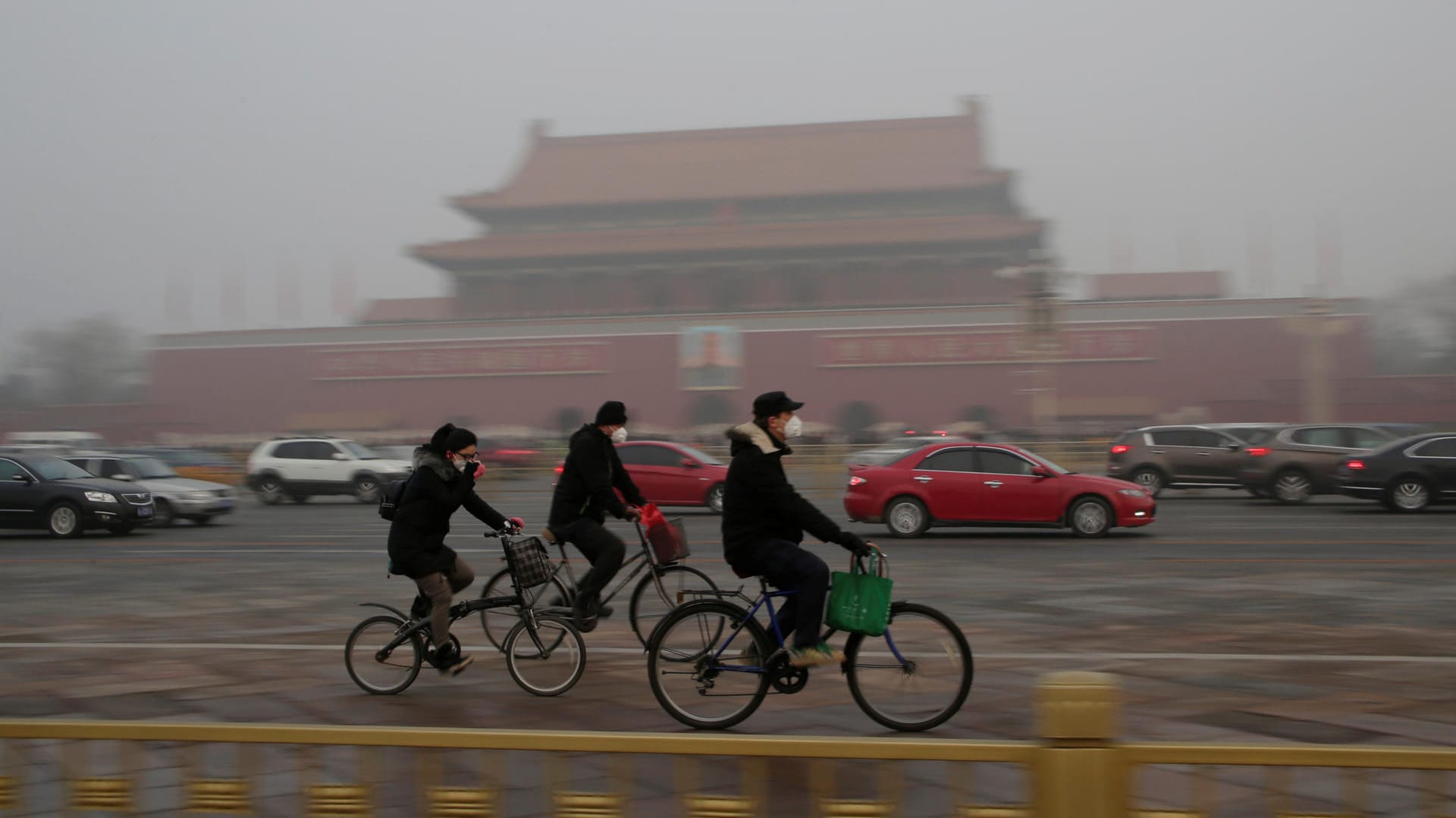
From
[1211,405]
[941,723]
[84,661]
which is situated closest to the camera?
[941,723]

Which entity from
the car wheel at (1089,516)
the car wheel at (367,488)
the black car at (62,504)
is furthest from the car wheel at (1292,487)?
the black car at (62,504)

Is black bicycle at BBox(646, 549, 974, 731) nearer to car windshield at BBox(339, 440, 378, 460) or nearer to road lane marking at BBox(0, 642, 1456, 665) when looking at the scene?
road lane marking at BBox(0, 642, 1456, 665)

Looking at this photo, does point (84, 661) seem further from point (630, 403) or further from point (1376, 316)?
point (1376, 316)

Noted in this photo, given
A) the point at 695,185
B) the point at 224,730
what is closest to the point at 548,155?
the point at 695,185

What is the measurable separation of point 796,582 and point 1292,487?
1637 centimetres

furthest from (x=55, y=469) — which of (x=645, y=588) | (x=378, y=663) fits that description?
(x=378, y=663)

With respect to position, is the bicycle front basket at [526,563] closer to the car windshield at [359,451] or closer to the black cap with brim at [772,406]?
the black cap with brim at [772,406]

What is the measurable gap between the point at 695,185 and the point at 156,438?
67.8ft

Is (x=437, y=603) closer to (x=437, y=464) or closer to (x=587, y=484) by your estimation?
(x=437, y=464)

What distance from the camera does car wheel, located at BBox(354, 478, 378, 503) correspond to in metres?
23.0

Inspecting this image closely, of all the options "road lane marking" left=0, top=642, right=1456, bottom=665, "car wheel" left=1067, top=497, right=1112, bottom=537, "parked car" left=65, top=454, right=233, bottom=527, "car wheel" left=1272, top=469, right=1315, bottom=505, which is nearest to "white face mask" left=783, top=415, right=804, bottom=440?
"road lane marking" left=0, top=642, right=1456, bottom=665

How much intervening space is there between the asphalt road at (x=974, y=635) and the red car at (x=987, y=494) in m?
0.31

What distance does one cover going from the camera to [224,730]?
2635mm

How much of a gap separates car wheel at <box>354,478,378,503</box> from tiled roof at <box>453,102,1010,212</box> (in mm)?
26034
